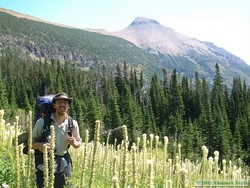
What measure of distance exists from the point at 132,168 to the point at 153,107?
94.6m

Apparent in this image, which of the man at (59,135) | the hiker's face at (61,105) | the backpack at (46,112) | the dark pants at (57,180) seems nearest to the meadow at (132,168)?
the dark pants at (57,180)

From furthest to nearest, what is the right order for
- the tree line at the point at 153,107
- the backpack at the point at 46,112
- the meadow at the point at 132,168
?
the tree line at the point at 153,107
the backpack at the point at 46,112
the meadow at the point at 132,168

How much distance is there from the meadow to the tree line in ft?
135

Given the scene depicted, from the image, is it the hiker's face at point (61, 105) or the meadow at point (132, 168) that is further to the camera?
the hiker's face at point (61, 105)

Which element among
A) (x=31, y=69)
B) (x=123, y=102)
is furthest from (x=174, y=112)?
(x=31, y=69)

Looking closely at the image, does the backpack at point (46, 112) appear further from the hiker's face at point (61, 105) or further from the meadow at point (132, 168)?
the meadow at point (132, 168)

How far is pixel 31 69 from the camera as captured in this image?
399ft

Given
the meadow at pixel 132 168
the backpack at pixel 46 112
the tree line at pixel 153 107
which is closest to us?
the meadow at pixel 132 168

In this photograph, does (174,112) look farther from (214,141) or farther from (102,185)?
(102,185)

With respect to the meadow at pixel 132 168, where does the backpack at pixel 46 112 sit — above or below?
above

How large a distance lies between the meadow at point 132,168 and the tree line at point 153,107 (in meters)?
41.2

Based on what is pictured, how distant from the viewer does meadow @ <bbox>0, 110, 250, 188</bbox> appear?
2.51 metres

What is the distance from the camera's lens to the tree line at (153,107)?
63375 mm

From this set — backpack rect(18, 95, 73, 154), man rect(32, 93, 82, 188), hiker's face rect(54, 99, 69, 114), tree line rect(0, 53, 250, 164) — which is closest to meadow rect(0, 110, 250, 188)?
man rect(32, 93, 82, 188)
